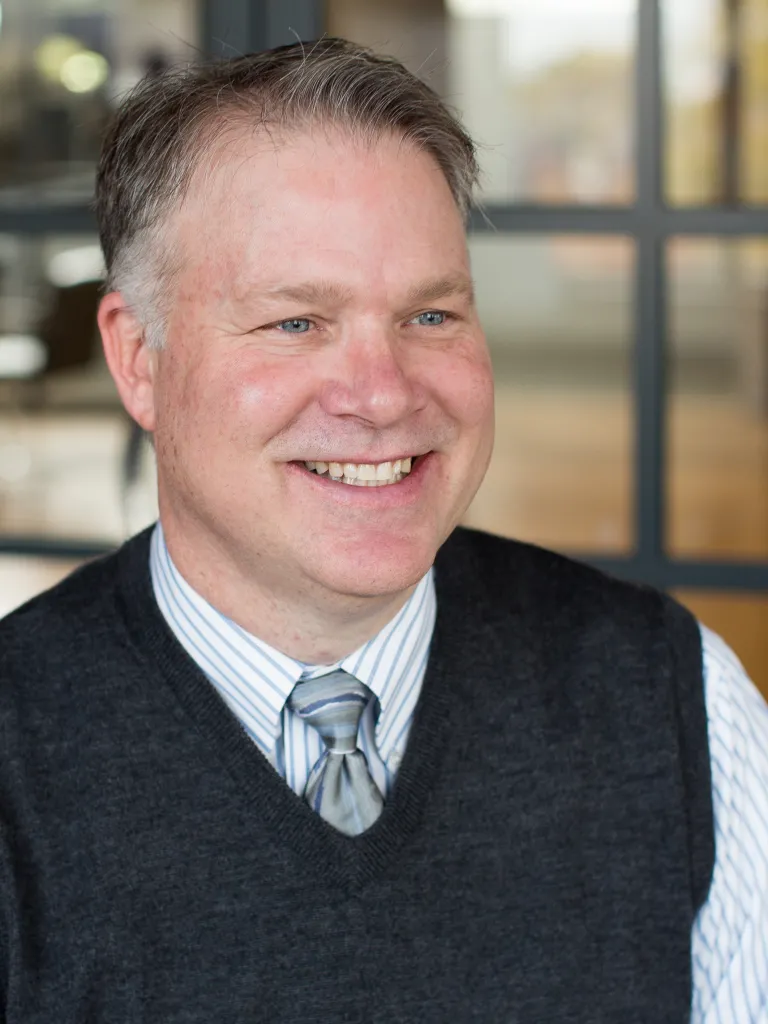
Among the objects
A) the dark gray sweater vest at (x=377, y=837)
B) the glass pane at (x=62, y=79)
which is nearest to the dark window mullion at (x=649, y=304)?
the glass pane at (x=62, y=79)

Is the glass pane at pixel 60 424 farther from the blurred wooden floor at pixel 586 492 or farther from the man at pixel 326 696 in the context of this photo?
the man at pixel 326 696

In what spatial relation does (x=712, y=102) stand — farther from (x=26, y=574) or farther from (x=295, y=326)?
(x=295, y=326)

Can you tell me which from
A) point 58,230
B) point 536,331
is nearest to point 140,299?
point 58,230

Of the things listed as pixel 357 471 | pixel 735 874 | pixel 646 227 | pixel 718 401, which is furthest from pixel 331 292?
pixel 718 401

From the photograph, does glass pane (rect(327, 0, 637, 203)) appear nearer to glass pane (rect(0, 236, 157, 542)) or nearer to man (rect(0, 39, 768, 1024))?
glass pane (rect(0, 236, 157, 542))

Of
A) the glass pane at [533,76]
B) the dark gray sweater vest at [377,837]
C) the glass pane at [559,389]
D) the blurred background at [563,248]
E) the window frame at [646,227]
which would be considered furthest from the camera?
the glass pane at [559,389]

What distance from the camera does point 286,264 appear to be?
114cm

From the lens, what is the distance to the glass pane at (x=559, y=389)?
2.98 metres

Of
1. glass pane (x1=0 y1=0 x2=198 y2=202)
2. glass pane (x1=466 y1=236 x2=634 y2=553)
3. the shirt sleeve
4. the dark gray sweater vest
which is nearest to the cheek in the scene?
the dark gray sweater vest

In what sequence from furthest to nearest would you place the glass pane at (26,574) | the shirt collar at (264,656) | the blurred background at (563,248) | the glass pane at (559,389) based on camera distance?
the glass pane at (26,574), the glass pane at (559,389), the blurred background at (563,248), the shirt collar at (264,656)

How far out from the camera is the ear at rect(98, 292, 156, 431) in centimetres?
128

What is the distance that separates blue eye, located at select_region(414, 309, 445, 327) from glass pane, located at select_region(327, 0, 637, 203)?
5.38ft

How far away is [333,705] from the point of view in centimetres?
125

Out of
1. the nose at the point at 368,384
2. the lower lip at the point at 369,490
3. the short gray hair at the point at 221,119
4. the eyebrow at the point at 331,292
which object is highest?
the short gray hair at the point at 221,119
